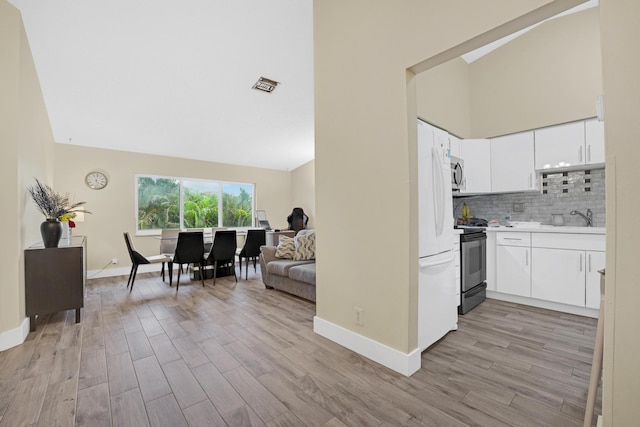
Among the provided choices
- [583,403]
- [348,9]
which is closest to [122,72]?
[348,9]

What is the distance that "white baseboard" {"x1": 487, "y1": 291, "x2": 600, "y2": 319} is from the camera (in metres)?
2.90

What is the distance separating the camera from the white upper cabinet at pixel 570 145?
3121 millimetres

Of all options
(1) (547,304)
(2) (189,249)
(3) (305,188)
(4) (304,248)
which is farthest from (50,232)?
(1) (547,304)

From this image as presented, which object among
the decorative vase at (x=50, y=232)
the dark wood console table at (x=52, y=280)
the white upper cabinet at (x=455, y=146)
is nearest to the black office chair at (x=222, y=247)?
the dark wood console table at (x=52, y=280)

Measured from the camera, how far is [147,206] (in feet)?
18.8

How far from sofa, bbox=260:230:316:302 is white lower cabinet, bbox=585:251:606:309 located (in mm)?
2916

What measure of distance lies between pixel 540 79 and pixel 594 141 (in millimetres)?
1053

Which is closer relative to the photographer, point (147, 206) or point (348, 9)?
point (348, 9)

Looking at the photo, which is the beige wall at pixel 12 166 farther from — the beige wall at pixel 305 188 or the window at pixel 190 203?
the beige wall at pixel 305 188

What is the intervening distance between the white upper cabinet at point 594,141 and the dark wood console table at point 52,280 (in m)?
5.62

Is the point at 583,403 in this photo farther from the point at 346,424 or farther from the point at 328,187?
the point at 328,187

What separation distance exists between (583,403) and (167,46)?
182 inches

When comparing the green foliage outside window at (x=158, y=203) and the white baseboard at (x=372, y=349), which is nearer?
the white baseboard at (x=372, y=349)

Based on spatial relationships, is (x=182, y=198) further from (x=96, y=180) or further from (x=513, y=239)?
(x=513, y=239)
